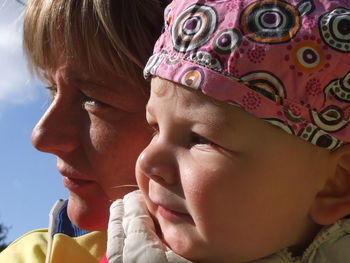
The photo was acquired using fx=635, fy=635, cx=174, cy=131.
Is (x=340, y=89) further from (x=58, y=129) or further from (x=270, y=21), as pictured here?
(x=58, y=129)

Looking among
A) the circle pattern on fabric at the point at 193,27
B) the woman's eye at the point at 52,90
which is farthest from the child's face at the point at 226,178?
the woman's eye at the point at 52,90

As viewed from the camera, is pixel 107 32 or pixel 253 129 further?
pixel 107 32

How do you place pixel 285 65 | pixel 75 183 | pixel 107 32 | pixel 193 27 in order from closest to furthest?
pixel 285 65, pixel 193 27, pixel 107 32, pixel 75 183

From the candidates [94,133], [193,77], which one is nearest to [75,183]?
[94,133]

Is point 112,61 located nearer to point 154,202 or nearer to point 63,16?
point 63,16

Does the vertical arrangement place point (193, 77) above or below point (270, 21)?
below

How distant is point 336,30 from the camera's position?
152 centimetres

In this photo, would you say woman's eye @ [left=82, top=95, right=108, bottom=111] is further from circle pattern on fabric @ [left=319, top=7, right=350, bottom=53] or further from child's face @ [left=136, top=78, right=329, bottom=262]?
circle pattern on fabric @ [left=319, top=7, right=350, bottom=53]

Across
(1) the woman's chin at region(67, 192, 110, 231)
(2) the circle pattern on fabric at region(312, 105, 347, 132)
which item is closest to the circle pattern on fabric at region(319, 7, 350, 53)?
(2) the circle pattern on fabric at region(312, 105, 347, 132)

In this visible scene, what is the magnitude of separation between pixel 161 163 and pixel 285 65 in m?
0.39

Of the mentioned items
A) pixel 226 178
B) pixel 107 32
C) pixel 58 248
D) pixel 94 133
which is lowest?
pixel 58 248

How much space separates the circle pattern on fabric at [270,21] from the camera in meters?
1.52

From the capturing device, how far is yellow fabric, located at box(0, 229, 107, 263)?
2.29 m

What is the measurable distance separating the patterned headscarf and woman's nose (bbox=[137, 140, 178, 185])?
178mm
